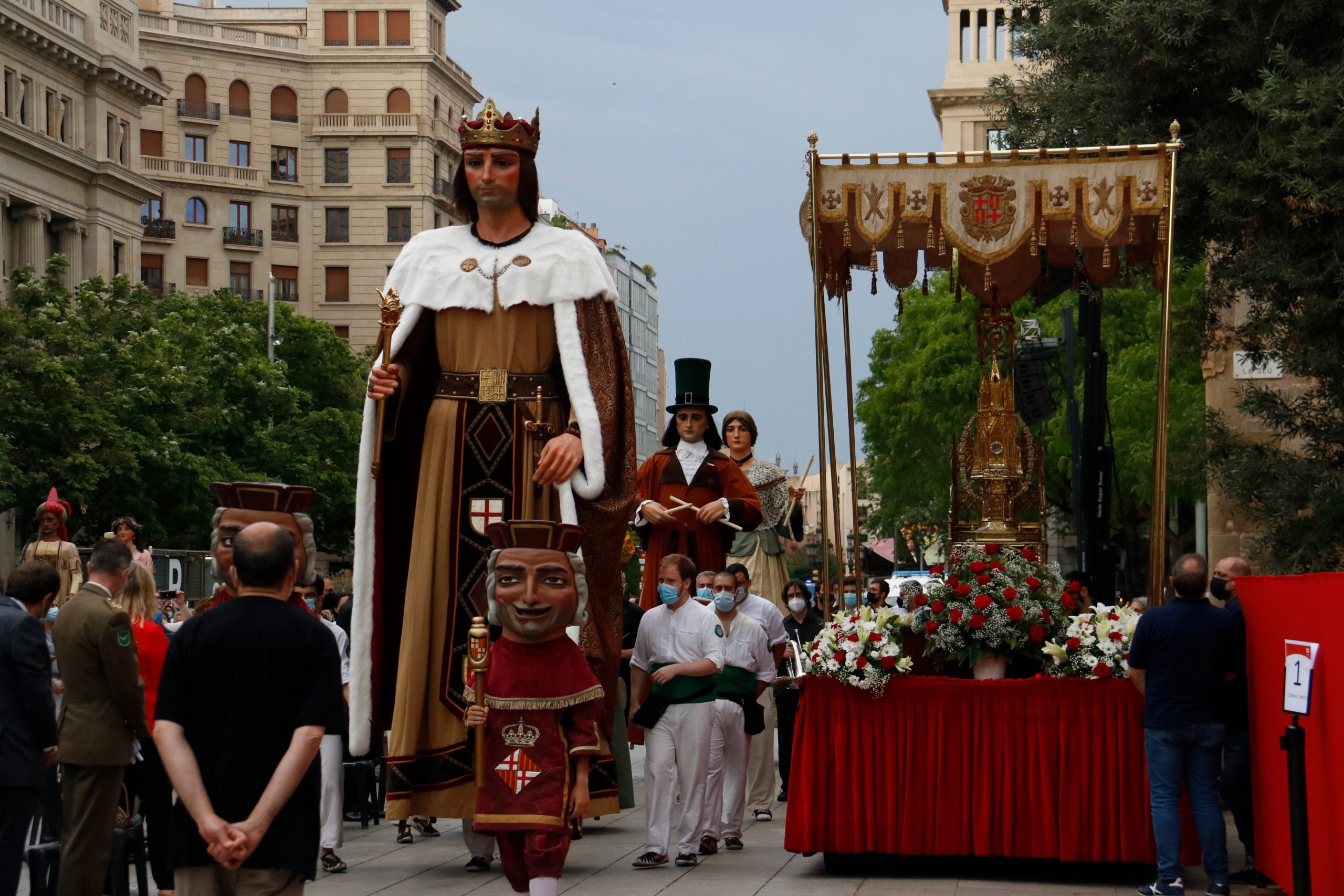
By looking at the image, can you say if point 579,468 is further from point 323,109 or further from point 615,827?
point 323,109

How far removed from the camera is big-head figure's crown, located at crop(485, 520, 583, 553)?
26.0ft

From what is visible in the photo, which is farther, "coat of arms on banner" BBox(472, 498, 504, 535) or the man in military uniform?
"coat of arms on banner" BBox(472, 498, 504, 535)

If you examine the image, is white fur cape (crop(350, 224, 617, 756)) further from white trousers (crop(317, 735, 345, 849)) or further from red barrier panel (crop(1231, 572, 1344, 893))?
red barrier panel (crop(1231, 572, 1344, 893))

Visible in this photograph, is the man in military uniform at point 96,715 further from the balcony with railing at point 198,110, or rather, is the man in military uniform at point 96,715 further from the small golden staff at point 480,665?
the balcony with railing at point 198,110

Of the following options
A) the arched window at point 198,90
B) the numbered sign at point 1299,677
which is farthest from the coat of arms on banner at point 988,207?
the arched window at point 198,90

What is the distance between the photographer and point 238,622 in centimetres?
601

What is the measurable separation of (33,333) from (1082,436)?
26.8 m

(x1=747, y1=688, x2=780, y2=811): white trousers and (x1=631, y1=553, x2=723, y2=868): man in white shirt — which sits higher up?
(x1=631, y1=553, x2=723, y2=868): man in white shirt

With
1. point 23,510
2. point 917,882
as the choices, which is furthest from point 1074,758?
point 23,510

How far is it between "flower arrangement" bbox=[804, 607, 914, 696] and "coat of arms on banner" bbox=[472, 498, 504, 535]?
72.7 inches

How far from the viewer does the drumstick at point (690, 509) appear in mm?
13102

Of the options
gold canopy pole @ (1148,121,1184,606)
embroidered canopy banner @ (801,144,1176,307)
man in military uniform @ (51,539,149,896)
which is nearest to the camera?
man in military uniform @ (51,539,149,896)

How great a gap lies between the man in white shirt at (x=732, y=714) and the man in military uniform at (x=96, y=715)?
370cm

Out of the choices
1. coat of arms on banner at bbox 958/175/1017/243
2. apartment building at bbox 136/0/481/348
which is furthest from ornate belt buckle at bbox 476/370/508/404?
apartment building at bbox 136/0/481/348
